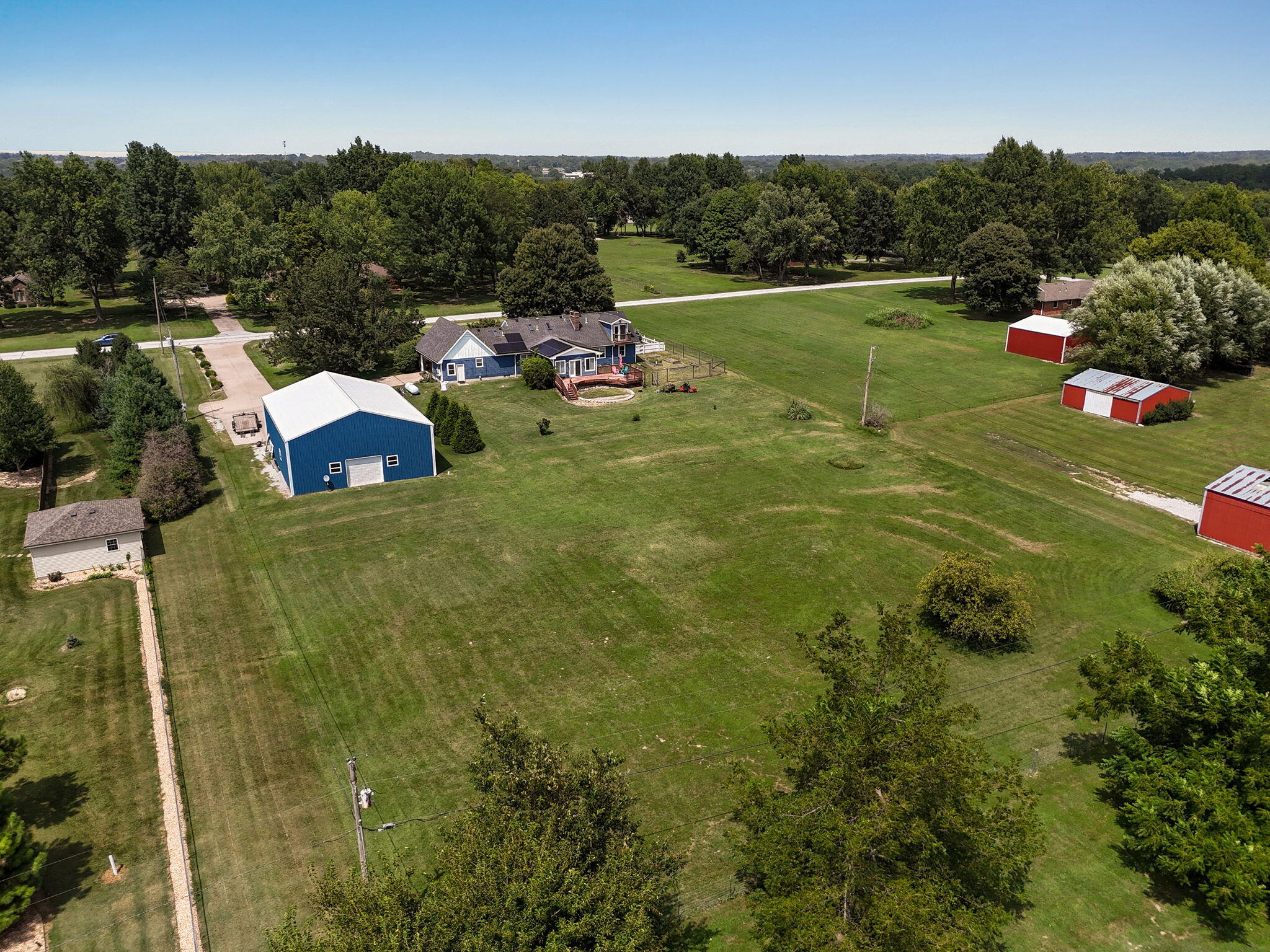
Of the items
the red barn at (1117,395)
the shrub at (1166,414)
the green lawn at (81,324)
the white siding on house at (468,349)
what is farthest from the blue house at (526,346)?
the shrub at (1166,414)

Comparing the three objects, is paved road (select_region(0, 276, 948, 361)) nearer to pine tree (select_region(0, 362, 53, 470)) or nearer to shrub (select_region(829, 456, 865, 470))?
pine tree (select_region(0, 362, 53, 470))

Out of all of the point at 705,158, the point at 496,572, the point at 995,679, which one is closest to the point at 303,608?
the point at 496,572

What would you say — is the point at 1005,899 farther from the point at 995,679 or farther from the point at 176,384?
the point at 176,384

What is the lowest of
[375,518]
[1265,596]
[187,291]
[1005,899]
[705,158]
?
[1005,899]

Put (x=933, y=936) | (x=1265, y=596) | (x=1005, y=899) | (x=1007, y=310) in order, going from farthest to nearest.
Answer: (x=1007, y=310) < (x=1265, y=596) < (x=1005, y=899) < (x=933, y=936)

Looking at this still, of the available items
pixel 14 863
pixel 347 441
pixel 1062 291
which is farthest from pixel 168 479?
pixel 1062 291

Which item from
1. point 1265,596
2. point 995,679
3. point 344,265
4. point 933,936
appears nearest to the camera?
point 933,936

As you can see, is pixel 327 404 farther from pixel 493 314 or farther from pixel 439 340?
pixel 493 314
